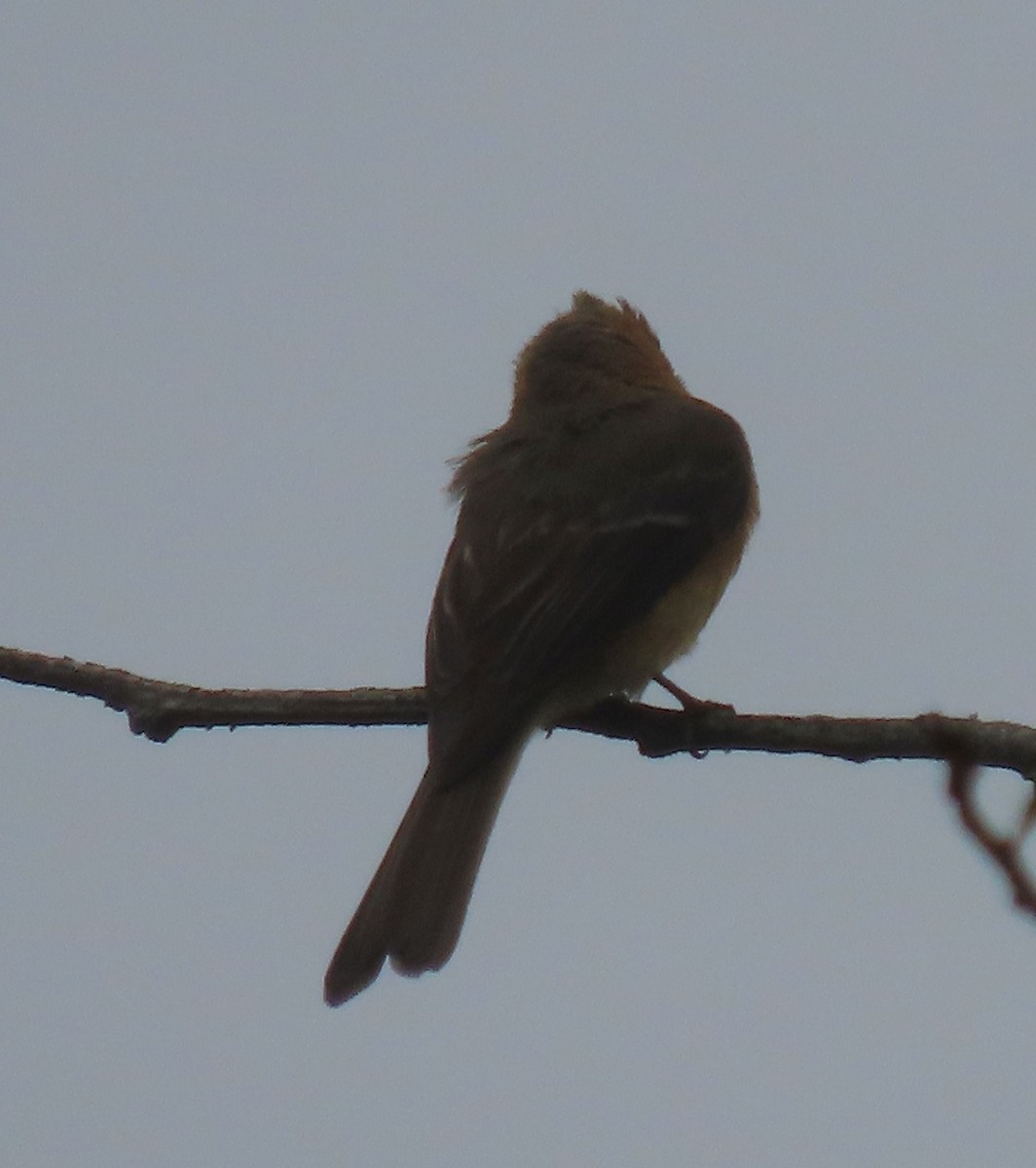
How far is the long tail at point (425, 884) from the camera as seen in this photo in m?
5.30

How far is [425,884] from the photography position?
560 centimetres

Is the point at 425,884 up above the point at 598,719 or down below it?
below

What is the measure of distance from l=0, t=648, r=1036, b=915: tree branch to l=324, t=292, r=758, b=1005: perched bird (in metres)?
0.17

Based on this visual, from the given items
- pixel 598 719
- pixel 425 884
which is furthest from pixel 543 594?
pixel 425 884

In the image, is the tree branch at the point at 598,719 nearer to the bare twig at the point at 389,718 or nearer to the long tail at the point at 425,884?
the bare twig at the point at 389,718

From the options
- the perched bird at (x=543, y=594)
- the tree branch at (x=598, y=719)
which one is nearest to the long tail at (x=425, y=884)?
the perched bird at (x=543, y=594)

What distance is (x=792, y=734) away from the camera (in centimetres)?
507

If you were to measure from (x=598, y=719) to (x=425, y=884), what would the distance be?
121 cm

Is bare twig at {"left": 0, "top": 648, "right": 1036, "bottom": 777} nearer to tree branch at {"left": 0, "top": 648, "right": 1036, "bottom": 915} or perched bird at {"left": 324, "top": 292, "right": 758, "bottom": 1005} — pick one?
tree branch at {"left": 0, "top": 648, "right": 1036, "bottom": 915}

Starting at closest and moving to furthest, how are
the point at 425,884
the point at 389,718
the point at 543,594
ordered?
the point at 425,884 < the point at 389,718 < the point at 543,594

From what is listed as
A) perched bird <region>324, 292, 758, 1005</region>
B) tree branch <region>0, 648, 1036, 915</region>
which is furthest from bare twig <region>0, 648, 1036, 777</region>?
perched bird <region>324, 292, 758, 1005</region>

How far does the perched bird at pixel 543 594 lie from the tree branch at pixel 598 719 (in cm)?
17

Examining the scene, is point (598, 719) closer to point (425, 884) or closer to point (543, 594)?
point (543, 594)

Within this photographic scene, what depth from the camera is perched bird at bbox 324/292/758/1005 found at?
565 cm
